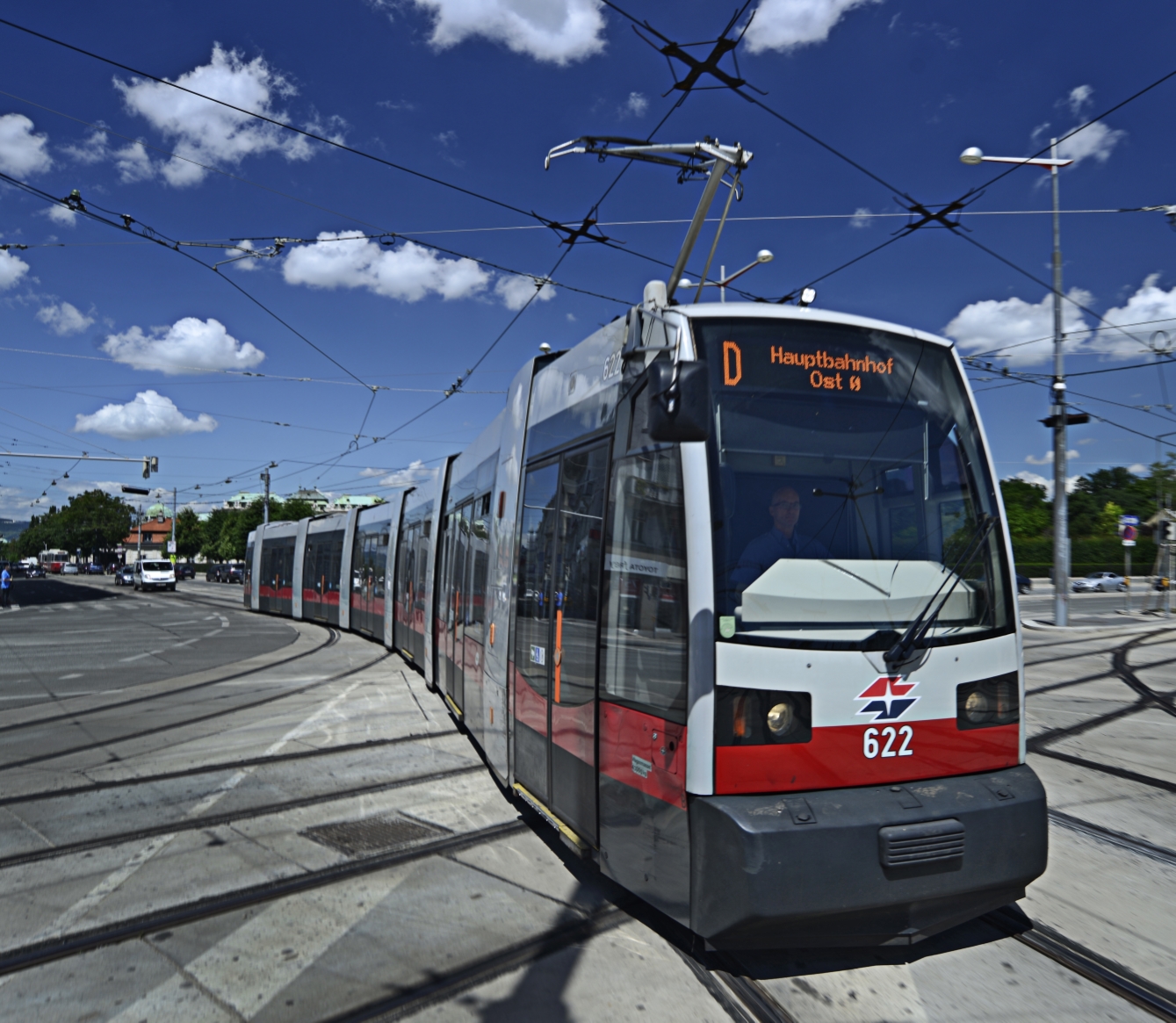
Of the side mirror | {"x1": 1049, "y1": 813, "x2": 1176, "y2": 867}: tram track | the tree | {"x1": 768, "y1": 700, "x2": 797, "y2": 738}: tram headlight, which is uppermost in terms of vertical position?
the tree

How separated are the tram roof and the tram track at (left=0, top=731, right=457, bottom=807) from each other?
5.92 m

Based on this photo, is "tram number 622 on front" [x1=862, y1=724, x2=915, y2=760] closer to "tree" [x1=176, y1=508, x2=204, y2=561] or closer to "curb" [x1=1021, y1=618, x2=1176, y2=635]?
"curb" [x1=1021, y1=618, x2=1176, y2=635]

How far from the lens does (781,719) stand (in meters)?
3.66

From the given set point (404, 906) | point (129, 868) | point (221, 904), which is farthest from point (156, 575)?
point (404, 906)

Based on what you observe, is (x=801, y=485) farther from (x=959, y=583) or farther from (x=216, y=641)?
(x=216, y=641)

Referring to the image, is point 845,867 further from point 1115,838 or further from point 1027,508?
point 1027,508

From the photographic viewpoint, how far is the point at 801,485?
3.93 m

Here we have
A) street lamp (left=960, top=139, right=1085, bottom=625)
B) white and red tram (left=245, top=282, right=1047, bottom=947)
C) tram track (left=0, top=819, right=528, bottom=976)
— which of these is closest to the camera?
white and red tram (left=245, top=282, right=1047, bottom=947)

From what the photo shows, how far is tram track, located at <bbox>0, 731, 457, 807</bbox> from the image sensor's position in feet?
22.6

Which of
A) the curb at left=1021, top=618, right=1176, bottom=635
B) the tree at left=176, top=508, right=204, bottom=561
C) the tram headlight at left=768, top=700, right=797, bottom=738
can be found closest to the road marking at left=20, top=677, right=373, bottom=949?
the tram headlight at left=768, top=700, right=797, bottom=738

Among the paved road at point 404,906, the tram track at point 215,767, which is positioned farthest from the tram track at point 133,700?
the tram track at point 215,767

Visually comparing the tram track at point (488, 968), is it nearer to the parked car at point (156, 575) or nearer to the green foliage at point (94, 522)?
the parked car at point (156, 575)

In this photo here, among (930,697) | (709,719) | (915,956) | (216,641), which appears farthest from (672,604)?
(216,641)

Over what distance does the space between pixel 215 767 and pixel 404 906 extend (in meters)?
3.89
